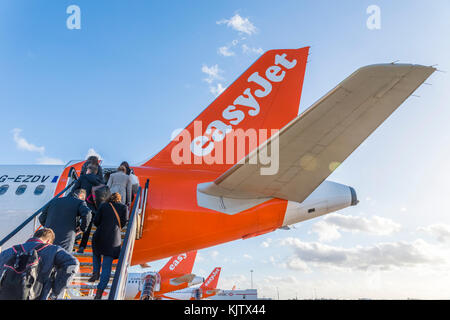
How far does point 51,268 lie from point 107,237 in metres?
1.31

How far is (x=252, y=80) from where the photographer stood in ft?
26.3

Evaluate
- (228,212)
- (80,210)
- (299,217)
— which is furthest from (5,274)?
(299,217)

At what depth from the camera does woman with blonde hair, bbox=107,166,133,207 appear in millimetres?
6152

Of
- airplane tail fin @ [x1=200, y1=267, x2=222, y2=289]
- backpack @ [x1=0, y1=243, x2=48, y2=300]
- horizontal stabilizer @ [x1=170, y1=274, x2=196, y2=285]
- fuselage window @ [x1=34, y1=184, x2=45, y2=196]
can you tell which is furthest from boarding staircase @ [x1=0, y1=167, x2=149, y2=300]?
airplane tail fin @ [x1=200, y1=267, x2=222, y2=289]

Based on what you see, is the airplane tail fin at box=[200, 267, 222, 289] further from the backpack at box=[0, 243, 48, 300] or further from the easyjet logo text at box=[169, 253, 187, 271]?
the backpack at box=[0, 243, 48, 300]

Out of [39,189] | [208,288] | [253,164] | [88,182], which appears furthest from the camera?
[208,288]

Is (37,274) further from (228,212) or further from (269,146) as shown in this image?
(228,212)

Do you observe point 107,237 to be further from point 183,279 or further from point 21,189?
point 183,279

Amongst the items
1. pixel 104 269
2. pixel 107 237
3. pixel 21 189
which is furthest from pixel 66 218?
pixel 21 189

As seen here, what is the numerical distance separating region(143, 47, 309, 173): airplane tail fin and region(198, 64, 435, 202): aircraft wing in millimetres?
2165

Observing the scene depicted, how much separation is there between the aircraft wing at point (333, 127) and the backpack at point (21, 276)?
3.12 m

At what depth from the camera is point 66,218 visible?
4.62 m

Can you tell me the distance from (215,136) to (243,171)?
2603 mm

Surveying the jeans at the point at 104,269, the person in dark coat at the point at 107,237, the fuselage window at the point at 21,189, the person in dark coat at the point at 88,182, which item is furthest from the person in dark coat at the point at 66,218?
the fuselage window at the point at 21,189
